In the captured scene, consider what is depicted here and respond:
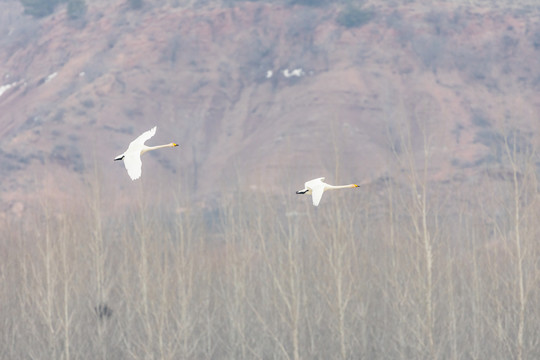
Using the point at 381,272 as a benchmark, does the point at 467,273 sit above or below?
below

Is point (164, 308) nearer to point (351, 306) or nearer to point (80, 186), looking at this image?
point (351, 306)

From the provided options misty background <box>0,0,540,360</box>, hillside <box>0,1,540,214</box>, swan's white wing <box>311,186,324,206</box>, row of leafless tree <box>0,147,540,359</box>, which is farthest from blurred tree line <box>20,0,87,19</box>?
swan's white wing <box>311,186,324,206</box>

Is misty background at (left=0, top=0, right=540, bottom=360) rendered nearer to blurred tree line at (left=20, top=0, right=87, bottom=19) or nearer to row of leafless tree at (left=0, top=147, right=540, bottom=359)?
blurred tree line at (left=20, top=0, right=87, bottom=19)

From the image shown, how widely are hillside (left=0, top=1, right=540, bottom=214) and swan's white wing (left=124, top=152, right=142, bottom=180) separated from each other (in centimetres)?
3228

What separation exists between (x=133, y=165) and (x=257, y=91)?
43.9 metres

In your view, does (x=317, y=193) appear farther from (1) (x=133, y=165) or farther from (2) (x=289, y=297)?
(2) (x=289, y=297)

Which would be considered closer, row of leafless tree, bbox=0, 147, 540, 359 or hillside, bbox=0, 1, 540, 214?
row of leafless tree, bbox=0, 147, 540, 359

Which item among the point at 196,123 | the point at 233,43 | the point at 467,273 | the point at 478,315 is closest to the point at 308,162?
the point at 196,123

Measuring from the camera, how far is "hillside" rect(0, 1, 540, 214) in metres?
44.9

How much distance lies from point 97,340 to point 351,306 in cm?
559

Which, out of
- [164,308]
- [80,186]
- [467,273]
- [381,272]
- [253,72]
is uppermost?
[164,308]

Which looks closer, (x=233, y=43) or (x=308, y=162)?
(x=308, y=162)

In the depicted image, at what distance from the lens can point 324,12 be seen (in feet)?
182

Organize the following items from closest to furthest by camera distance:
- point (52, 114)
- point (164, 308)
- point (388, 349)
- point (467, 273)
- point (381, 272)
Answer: point (164, 308), point (388, 349), point (381, 272), point (467, 273), point (52, 114)
